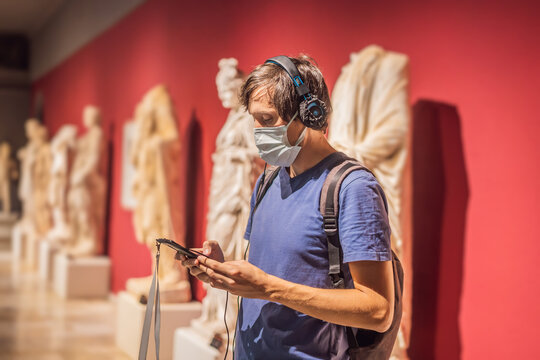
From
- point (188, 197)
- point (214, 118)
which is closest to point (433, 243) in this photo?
point (214, 118)

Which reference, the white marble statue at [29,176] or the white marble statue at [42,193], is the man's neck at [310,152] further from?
the white marble statue at [29,176]

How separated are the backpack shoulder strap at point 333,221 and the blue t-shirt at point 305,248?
0.02 meters

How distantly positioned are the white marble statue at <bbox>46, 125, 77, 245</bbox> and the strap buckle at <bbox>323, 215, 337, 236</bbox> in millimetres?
9314

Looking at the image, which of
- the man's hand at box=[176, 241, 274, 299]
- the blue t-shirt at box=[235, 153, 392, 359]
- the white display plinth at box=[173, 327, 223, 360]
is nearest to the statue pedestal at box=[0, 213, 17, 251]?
the white display plinth at box=[173, 327, 223, 360]

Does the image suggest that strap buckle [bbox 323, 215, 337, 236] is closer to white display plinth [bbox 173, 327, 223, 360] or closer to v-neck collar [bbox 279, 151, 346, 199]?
v-neck collar [bbox 279, 151, 346, 199]

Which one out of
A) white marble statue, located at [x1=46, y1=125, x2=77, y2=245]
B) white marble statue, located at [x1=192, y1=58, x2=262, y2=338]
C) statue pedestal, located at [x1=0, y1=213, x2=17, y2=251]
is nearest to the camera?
white marble statue, located at [x1=192, y1=58, x2=262, y2=338]

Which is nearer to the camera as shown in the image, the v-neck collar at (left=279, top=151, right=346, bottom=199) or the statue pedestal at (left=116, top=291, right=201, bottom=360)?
the v-neck collar at (left=279, top=151, right=346, bottom=199)

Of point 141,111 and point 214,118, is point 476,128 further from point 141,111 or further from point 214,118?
point 141,111

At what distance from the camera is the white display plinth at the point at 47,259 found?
1082cm

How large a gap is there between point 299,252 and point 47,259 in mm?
9998

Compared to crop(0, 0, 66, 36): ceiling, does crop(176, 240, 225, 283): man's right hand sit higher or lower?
lower

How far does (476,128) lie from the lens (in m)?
3.61

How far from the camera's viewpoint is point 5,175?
58.6ft

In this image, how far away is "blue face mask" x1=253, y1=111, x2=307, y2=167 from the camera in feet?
6.30
